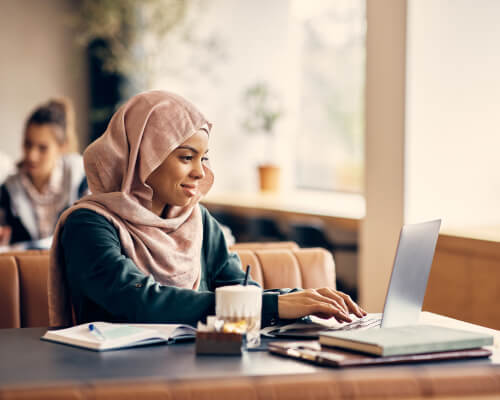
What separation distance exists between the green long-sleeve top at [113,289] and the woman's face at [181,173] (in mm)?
179

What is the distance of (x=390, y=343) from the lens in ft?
4.22

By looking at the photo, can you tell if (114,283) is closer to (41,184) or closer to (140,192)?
(140,192)

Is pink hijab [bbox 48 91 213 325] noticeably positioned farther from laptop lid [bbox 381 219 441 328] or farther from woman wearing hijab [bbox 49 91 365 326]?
laptop lid [bbox 381 219 441 328]

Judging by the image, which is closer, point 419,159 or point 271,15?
point 419,159

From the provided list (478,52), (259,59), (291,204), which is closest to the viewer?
(478,52)

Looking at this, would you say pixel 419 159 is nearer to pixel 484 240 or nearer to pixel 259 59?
pixel 484 240

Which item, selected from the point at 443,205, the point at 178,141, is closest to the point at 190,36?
the point at 443,205

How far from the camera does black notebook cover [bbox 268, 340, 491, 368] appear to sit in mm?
1261

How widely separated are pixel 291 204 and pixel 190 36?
2.21m

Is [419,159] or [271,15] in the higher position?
[271,15]

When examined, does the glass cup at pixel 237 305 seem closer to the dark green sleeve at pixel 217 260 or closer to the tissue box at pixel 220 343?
the tissue box at pixel 220 343

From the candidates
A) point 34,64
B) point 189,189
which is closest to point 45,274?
point 189,189

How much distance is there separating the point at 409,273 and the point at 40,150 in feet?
10.9

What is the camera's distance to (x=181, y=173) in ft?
6.11
